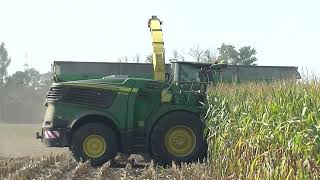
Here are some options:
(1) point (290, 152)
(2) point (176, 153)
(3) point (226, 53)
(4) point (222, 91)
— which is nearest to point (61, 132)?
(2) point (176, 153)

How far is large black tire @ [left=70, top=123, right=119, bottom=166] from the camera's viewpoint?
38.7ft

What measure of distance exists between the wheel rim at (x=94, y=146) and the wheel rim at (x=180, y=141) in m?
1.30

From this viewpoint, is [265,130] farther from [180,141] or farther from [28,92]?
[28,92]

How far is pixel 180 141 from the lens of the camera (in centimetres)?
1185

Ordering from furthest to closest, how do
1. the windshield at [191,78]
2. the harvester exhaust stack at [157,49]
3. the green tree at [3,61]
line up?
1. the green tree at [3,61]
2. the harvester exhaust stack at [157,49]
3. the windshield at [191,78]

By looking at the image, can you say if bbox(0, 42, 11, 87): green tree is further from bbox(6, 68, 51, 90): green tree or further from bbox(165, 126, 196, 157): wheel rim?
bbox(165, 126, 196, 157): wheel rim

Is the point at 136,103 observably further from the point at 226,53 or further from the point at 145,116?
the point at 226,53

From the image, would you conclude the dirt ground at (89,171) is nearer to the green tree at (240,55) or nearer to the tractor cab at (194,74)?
the tractor cab at (194,74)

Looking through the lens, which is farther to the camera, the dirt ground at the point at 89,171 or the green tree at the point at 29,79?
the green tree at the point at 29,79

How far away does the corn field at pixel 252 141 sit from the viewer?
622 centimetres

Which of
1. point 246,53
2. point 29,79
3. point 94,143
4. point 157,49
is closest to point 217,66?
point 157,49

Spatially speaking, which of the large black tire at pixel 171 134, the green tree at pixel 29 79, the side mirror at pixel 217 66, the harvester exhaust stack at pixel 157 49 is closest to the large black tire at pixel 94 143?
the large black tire at pixel 171 134

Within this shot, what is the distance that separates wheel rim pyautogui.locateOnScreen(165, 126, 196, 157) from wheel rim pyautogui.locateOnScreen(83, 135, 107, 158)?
1.30m

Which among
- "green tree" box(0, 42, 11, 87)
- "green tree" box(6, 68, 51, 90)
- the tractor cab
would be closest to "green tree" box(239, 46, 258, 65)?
"green tree" box(6, 68, 51, 90)
